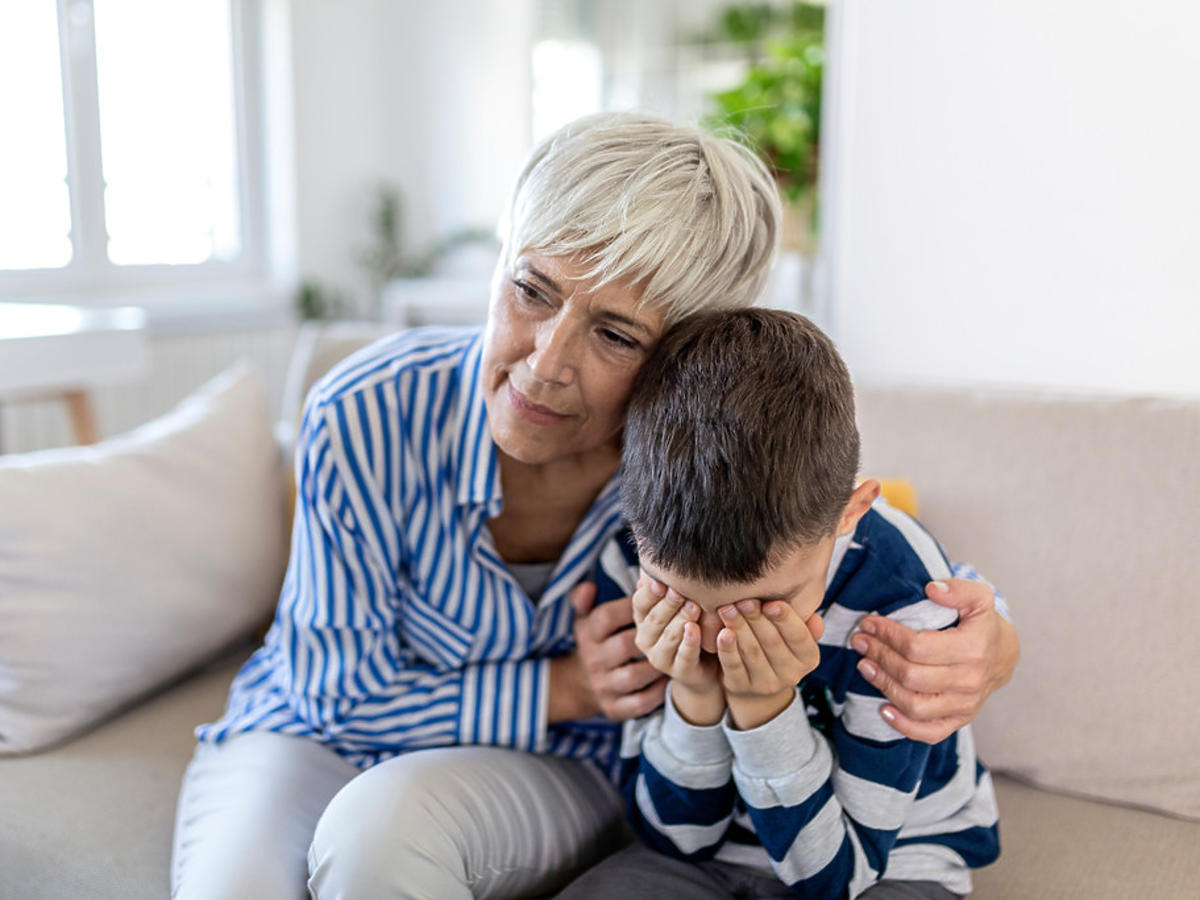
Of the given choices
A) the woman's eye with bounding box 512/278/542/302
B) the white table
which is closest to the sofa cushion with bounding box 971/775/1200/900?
the woman's eye with bounding box 512/278/542/302

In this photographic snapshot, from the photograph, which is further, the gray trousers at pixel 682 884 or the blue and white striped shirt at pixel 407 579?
the blue and white striped shirt at pixel 407 579

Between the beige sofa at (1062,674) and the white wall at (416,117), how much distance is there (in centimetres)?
308

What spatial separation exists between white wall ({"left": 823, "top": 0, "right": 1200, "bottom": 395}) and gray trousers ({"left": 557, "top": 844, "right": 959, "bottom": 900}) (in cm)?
102

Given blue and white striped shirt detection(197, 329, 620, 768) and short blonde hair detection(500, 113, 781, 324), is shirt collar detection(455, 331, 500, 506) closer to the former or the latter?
blue and white striped shirt detection(197, 329, 620, 768)

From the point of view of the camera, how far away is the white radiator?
303 centimetres

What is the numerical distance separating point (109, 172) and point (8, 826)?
2.79 metres

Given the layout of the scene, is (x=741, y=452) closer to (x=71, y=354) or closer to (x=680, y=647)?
(x=680, y=647)

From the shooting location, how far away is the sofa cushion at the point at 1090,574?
3.85ft

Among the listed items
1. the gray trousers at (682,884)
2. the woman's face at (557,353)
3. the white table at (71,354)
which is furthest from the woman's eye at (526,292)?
the white table at (71,354)

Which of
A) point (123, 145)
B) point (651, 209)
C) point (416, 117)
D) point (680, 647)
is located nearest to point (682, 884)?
point (680, 647)

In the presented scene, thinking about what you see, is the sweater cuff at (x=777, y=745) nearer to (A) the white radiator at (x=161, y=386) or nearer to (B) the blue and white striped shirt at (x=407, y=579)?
(B) the blue and white striped shirt at (x=407, y=579)

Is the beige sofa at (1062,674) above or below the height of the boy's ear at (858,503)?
below

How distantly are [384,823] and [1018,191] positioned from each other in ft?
5.83

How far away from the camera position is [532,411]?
995 millimetres
